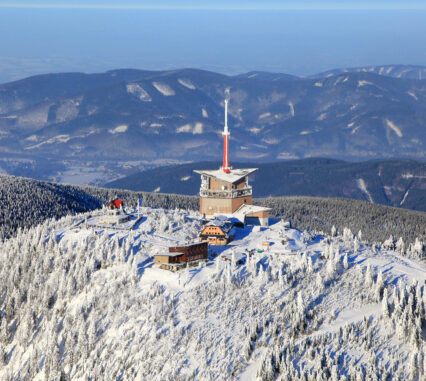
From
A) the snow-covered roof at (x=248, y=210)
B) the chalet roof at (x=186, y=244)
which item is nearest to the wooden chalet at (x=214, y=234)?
the chalet roof at (x=186, y=244)

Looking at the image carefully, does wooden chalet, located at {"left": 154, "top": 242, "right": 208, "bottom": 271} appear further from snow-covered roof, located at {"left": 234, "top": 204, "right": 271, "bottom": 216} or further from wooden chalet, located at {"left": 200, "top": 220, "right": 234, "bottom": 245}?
snow-covered roof, located at {"left": 234, "top": 204, "right": 271, "bottom": 216}

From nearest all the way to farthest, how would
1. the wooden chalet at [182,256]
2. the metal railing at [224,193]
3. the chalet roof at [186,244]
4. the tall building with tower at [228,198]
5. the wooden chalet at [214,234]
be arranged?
the wooden chalet at [182,256]
the chalet roof at [186,244]
the wooden chalet at [214,234]
the tall building with tower at [228,198]
the metal railing at [224,193]

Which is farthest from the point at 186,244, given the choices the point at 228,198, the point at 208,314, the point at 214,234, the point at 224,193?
the point at 224,193

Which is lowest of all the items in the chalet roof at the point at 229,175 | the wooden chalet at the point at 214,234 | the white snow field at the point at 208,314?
the white snow field at the point at 208,314

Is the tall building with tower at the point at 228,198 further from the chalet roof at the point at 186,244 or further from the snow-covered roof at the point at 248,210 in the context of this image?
the chalet roof at the point at 186,244

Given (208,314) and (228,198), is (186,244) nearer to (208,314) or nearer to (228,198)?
(208,314)

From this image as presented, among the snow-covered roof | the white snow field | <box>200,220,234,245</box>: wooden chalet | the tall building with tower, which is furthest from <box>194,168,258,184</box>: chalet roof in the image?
the white snow field

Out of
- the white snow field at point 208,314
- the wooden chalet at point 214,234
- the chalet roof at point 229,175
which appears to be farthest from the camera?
the chalet roof at point 229,175

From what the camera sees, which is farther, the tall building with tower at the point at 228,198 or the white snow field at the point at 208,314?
the tall building with tower at the point at 228,198

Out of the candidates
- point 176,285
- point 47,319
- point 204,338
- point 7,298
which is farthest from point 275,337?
point 7,298
